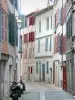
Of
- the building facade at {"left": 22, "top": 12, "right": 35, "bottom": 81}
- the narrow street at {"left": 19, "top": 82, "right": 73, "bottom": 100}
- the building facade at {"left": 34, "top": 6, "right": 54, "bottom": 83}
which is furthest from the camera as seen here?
the building facade at {"left": 22, "top": 12, "right": 35, "bottom": 81}

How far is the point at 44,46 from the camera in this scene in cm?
6644

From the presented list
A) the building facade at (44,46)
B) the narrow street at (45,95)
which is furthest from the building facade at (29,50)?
the narrow street at (45,95)

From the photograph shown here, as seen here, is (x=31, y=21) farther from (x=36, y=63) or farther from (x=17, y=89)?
(x=17, y=89)

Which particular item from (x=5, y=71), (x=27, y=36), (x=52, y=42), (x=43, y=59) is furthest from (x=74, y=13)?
(x=27, y=36)

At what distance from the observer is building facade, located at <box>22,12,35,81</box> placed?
72.9 m

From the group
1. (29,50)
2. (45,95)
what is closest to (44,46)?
(29,50)

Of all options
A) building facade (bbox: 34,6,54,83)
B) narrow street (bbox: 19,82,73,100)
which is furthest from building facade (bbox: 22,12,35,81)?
narrow street (bbox: 19,82,73,100)

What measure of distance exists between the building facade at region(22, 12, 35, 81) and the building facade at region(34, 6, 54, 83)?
2.30m

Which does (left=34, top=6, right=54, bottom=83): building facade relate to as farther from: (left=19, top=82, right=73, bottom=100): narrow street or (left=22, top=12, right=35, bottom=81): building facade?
(left=19, top=82, right=73, bottom=100): narrow street

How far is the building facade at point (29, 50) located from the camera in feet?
239

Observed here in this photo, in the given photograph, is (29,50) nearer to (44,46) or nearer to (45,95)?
(44,46)

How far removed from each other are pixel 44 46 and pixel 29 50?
344 inches

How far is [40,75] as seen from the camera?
2682 inches

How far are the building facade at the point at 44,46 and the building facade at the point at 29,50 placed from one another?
230 centimetres
